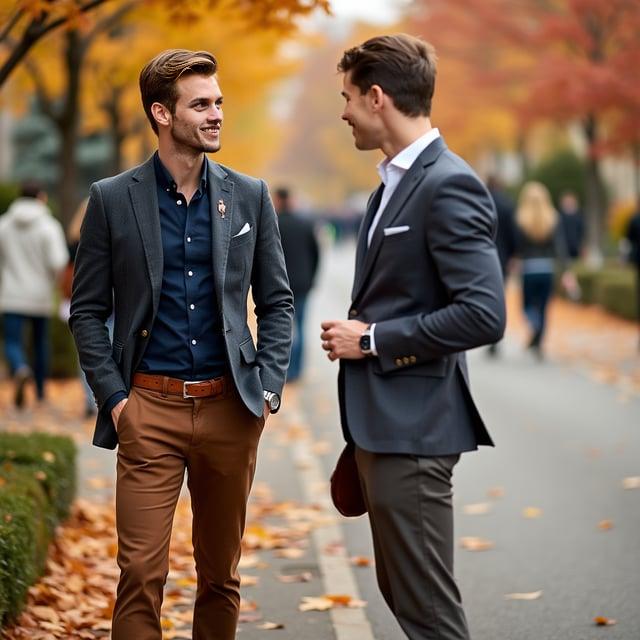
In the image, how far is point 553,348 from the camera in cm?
1903

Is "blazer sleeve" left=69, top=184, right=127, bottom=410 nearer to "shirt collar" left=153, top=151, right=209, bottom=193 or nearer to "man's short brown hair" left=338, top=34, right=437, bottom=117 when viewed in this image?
"shirt collar" left=153, top=151, right=209, bottom=193

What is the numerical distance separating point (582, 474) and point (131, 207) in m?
5.76

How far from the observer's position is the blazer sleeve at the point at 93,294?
4.55 m

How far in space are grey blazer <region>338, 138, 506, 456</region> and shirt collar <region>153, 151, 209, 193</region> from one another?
694mm

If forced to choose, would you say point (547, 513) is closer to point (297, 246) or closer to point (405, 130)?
point (405, 130)

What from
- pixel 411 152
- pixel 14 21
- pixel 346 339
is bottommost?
pixel 346 339

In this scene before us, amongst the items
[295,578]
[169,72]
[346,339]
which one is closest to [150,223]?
[169,72]

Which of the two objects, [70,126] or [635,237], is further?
[70,126]

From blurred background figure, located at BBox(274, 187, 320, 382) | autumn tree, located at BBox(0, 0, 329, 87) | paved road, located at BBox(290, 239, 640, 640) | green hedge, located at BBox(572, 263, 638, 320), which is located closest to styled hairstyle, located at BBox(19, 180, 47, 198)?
blurred background figure, located at BBox(274, 187, 320, 382)

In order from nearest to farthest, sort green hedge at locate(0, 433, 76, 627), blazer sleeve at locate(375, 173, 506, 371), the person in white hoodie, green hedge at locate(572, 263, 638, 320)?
blazer sleeve at locate(375, 173, 506, 371)
green hedge at locate(0, 433, 76, 627)
the person in white hoodie
green hedge at locate(572, 263, 638, 320)

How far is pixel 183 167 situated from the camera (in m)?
4.63

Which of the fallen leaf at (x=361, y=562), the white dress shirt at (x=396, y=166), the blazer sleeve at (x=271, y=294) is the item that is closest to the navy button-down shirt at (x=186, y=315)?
the blazer sleeve at (x=271, y=294)

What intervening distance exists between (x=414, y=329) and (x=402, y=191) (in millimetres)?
424

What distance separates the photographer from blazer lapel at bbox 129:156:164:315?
4492mm
